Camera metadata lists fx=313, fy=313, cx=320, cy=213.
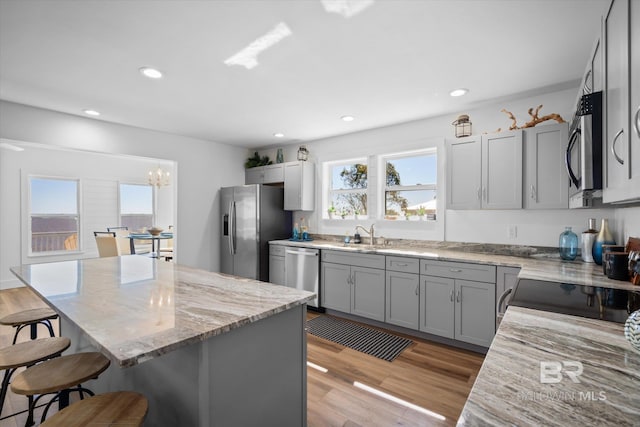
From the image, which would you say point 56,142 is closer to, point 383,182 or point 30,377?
point 30,377

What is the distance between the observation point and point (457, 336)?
2994mm

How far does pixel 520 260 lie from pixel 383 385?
1.71m

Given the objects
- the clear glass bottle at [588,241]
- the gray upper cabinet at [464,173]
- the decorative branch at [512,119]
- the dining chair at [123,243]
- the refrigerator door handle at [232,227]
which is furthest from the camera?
the dining chair at [123,243]

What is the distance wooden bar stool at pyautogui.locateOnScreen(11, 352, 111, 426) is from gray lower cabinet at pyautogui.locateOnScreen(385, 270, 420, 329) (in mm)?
2627

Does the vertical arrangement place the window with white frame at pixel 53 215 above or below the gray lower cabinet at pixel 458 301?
above

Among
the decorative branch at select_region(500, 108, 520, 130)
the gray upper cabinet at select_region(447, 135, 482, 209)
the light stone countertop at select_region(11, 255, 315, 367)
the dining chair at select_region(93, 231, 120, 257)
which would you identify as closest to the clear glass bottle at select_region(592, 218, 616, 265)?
the gray upper cabinet at select_region(447, 135, 482, 209)

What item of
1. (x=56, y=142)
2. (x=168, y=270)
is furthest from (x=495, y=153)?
(x=56, y=142)

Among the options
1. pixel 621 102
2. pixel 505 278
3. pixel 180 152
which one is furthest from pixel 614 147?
pixel 180 152

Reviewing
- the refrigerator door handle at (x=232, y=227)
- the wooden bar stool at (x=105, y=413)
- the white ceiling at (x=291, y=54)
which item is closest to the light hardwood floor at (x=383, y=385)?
the wooden bar stool at (x=105, y=413)

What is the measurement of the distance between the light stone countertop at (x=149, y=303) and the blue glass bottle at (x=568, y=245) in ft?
8.10

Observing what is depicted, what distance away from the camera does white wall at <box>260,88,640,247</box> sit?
295 centimetres

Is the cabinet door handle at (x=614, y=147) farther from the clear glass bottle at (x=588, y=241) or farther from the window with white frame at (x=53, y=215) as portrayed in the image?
the window with white frame at (x=53, y=215)

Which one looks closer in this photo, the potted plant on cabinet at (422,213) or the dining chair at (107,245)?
the potted plant on cabinet at (422,213)

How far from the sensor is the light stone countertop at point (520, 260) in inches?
79.0
